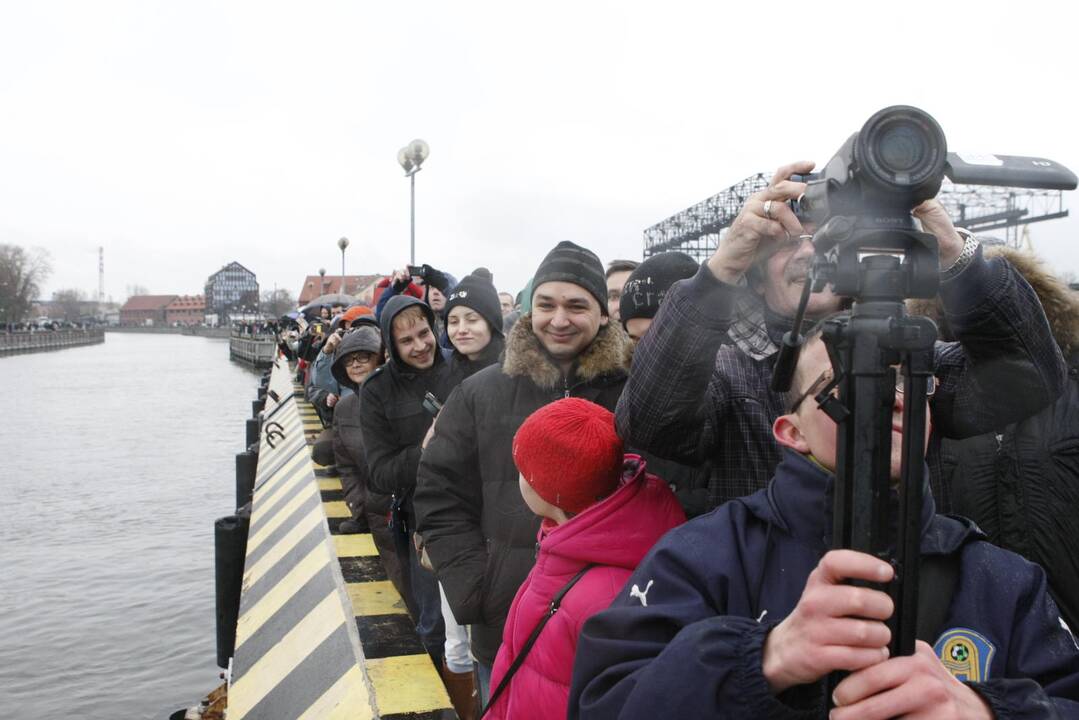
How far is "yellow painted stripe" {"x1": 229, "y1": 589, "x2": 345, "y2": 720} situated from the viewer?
3561mm

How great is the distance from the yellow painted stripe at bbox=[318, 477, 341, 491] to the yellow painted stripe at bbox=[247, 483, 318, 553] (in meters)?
0.07

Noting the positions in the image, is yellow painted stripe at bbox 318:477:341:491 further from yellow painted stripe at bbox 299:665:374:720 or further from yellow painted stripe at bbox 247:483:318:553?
yellow painted stripe at bbox 299:665:374:720

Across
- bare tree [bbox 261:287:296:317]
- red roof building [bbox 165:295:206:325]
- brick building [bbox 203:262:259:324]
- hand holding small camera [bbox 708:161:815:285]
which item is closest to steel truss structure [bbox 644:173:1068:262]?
hand holding small camera [bbox 708:161:815:285]

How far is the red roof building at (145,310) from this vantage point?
161375 millimetres

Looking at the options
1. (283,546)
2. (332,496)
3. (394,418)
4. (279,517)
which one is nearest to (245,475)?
(279,517)

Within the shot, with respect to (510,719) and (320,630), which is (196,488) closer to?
(320,630)

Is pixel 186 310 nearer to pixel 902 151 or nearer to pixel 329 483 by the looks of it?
pixel 329 483

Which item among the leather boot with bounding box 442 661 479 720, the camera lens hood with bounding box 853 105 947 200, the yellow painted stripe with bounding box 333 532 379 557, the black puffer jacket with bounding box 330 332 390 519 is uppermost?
the camera lens hood with bounding box 853 105 947 200

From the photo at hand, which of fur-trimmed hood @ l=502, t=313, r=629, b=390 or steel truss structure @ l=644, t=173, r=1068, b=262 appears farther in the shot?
steel truss structure @ l=644, t=173, r=1068, b=262

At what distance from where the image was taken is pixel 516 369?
303 cm

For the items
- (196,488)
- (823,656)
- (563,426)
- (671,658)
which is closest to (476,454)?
(563,426)

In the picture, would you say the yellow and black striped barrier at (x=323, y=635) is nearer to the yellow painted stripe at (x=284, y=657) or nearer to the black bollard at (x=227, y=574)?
the yellow painted stripe at (x=284, y=657)

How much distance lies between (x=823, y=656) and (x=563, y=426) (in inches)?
49.4

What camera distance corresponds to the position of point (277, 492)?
7.90 m
